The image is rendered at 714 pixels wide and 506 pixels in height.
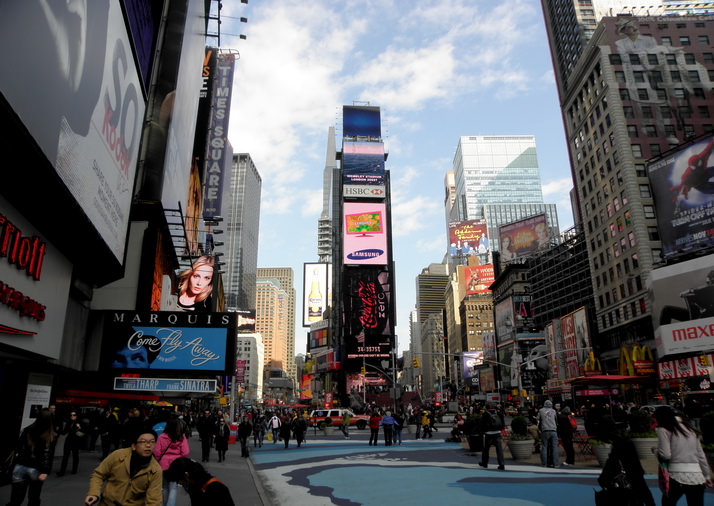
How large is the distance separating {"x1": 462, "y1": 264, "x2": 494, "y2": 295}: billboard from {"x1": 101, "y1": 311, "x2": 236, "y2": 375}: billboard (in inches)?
5522

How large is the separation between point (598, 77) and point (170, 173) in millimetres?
67310

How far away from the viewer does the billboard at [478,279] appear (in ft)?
513

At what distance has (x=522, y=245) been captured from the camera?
112500 mm

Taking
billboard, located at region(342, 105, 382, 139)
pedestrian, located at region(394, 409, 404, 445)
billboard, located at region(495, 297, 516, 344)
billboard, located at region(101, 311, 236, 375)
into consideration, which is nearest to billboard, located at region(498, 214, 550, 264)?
billboard, located at region(495, 297, 516, 344)

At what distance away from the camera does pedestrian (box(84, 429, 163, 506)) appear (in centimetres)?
545

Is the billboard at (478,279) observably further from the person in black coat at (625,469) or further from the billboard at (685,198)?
the person in black coat at (625,469)

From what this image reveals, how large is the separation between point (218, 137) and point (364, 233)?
61.7 metres

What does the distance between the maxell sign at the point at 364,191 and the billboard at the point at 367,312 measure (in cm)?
1605

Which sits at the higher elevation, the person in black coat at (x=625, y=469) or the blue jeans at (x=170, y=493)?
the person in black coat at (x=625, y=469)

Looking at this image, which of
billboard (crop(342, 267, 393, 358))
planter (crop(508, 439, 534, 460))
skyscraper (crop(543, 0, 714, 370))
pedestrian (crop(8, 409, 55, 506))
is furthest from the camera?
billboard (crop(342, 267, 393, 358))

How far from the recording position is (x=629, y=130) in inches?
2628

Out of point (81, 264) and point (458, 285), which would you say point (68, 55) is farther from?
point (458, 285)

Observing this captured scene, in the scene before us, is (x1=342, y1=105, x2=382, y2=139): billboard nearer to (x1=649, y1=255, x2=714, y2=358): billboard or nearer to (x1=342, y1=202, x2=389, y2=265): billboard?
(x1=342, y1=202, x2=389, y2=265): billboard

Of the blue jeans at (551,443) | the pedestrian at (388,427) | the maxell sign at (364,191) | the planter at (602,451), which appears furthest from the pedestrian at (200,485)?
the maxell sign at (364,191)
